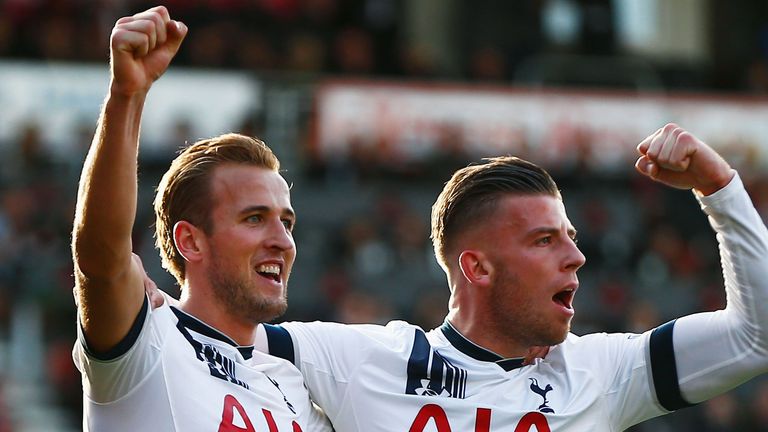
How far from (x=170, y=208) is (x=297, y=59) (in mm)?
10906

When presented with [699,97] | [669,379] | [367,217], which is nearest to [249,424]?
[669,379]

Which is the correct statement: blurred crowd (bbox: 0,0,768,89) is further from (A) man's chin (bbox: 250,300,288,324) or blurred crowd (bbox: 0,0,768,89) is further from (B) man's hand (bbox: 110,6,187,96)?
(B) man's hand (bbox: 110,6,187,96)

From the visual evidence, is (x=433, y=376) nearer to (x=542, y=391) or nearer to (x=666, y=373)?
(x=542, y=391)

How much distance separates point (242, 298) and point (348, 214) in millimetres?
9736

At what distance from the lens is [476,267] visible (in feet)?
16.1

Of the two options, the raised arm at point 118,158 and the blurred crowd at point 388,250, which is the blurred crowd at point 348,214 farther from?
the raised arm at point 118,158

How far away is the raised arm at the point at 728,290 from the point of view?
4363 millimetres

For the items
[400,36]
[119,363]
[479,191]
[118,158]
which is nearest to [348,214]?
[400,36]

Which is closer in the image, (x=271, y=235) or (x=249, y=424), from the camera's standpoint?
(x=249, y=424)

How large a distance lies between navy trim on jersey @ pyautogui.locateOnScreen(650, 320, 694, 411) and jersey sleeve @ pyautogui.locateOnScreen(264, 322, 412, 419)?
36.8 inches

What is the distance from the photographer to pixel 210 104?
1449cm

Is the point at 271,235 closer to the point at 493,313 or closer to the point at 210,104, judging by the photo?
the point at 493,313

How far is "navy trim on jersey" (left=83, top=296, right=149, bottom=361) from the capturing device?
385 centimetres

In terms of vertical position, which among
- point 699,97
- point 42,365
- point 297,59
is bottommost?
Answer: point 42,365
